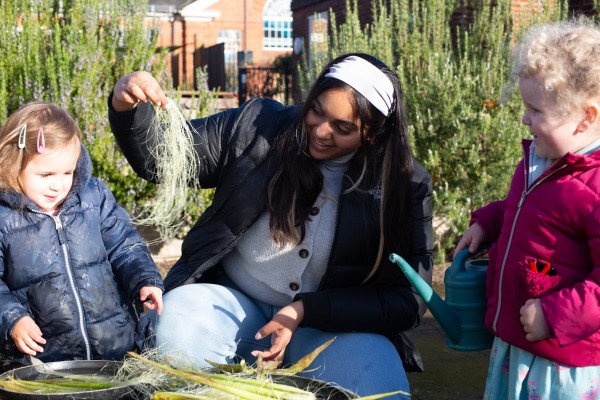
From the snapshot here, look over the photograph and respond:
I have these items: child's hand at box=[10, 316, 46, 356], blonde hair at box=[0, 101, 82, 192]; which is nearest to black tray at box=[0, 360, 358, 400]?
child's hand at box=[10, 316, 46, 356]

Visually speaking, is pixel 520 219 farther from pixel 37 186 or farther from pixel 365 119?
pixel 37 186

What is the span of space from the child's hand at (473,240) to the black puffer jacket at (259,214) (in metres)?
0.18

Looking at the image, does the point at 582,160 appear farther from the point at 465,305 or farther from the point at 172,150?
the point at 172,150

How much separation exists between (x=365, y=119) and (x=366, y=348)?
74 cm

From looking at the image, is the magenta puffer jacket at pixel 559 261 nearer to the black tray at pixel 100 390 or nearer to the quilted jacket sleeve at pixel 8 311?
the black tray at pixel 100 390

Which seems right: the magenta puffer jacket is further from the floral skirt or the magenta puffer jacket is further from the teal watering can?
the teal watering can

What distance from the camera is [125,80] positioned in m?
2.60

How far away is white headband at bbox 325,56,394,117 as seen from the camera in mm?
2658

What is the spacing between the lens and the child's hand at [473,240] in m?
2.61

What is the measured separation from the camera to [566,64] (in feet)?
7.32

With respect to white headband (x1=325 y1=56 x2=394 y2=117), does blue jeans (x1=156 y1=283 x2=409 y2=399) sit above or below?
below

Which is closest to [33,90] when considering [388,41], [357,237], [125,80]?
[388,41]

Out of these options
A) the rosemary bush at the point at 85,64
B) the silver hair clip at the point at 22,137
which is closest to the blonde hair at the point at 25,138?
the silver hair clip at the point at 22,137

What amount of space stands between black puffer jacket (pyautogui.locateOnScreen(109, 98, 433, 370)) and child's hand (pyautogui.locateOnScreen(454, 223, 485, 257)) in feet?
0.60
